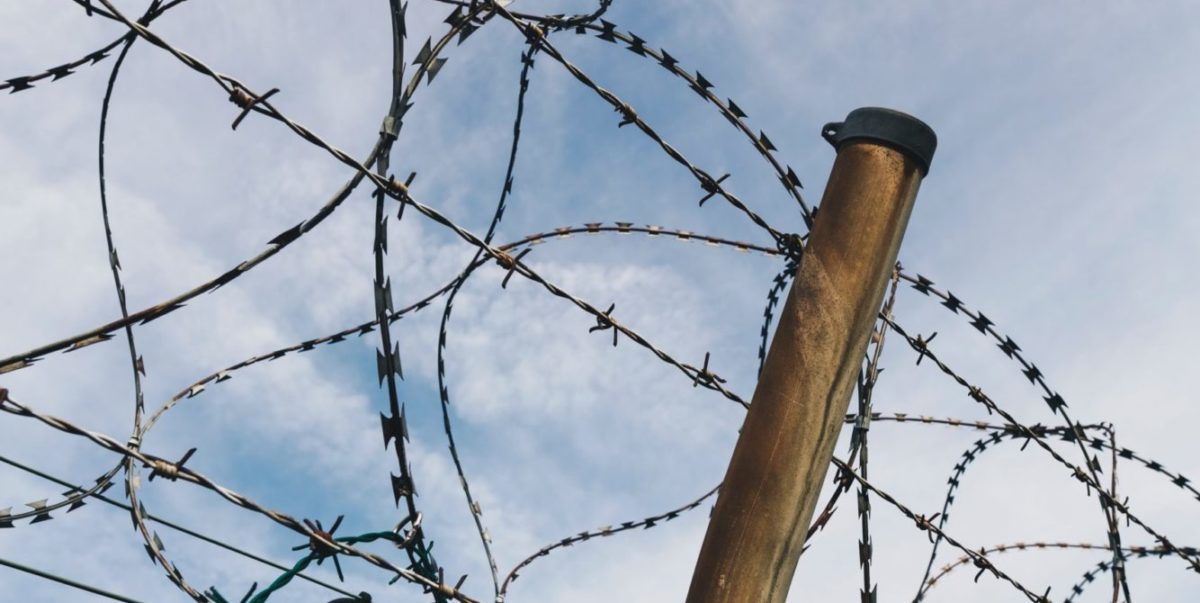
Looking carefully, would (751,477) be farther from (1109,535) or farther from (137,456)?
(1109,535)

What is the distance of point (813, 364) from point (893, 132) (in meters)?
0.70

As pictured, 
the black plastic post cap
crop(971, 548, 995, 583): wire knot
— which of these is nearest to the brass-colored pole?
the black plastic post cap

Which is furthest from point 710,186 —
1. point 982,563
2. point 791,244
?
point 982,563

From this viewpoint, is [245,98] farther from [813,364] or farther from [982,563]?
[982,563]

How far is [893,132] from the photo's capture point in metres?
3.29

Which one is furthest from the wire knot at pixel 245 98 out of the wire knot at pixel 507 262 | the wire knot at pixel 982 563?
the wire knot at pixel 982 563

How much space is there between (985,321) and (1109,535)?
1.90m

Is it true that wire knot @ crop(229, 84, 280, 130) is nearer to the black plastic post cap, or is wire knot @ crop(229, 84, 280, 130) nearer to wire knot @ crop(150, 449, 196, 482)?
wire knot @ crop(150, 449, 196, 482)

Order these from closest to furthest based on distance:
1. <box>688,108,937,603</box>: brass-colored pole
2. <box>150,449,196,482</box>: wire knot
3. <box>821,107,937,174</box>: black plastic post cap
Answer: <box>150,449,196,482</box>: wire knot → <box>688,108,937,603</box>: brass-colored pole → <box>821,107,937,174</box>: black plastic post cap

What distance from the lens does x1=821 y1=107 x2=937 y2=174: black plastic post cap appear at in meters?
3.29

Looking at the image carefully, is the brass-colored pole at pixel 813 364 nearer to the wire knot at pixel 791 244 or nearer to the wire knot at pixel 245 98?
the wire knot at pixel 791 244

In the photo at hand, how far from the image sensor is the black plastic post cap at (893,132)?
3.29 m

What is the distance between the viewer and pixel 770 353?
3.19m

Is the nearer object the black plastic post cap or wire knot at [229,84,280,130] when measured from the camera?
wire knot at [229,84,280,130]
